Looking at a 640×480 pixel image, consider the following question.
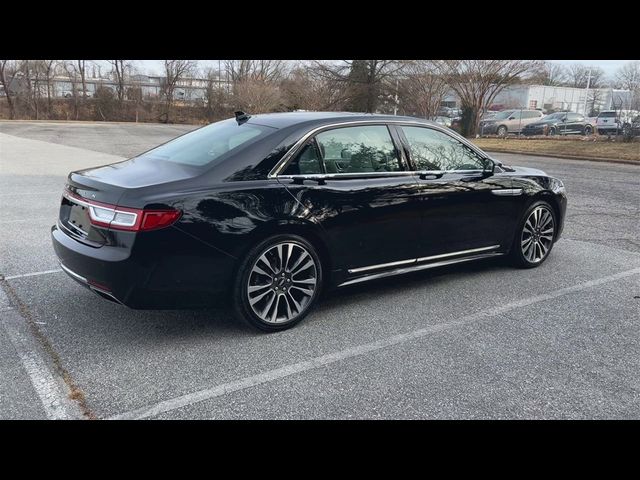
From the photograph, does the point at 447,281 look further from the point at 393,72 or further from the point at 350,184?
the point at 393,72

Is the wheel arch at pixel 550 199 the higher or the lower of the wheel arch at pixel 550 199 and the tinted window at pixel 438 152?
the lower

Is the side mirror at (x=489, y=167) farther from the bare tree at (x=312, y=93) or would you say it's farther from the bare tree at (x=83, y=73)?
the bare tree at (x=83, y=73)

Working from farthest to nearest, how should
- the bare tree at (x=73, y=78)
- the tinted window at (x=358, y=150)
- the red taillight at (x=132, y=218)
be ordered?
the bare tree at (x=73, y=78), the tinted window at (x=358, y=150), the red taillight at (x=132, y=218)

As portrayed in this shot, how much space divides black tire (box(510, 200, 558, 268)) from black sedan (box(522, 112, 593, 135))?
26.2 m

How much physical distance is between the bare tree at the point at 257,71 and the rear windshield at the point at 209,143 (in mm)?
37629

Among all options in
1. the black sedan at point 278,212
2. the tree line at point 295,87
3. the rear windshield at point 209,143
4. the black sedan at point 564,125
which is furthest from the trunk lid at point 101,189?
the black sedan at point 564,125

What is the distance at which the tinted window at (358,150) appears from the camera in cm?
418

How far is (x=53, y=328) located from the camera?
3787 millimetres

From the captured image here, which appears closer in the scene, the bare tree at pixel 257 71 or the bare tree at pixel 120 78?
the bare tree at pixel 257 71

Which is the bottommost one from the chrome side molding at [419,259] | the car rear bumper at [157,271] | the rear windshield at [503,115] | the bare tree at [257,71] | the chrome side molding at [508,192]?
the chrome side molding at [419,259]

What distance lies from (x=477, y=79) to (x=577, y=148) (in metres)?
9.59

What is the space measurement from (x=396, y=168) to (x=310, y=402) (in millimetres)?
2249

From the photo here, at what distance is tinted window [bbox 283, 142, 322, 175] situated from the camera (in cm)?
396

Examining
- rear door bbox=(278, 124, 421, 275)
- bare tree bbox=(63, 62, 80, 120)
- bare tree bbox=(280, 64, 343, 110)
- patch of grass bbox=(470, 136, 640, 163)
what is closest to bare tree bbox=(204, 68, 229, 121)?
bare tree bbox=(63, 62, 80, 120)
